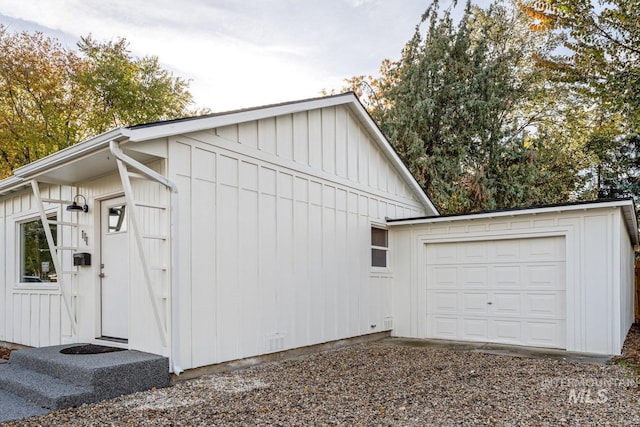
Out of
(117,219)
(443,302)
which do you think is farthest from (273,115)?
(443,302)

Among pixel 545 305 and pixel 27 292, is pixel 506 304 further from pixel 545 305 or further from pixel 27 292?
pixel 27 292

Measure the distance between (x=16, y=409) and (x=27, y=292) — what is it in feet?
13.4

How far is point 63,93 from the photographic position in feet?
52.2

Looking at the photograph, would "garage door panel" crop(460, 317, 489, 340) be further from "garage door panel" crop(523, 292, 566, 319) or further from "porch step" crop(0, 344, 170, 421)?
"porch step" crop(0, 344, 170, 421)

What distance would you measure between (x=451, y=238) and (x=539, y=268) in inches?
62.9

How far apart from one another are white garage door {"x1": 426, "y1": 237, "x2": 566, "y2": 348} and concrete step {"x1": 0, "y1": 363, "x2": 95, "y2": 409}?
6388mm

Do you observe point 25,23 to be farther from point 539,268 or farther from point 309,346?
point 539,268

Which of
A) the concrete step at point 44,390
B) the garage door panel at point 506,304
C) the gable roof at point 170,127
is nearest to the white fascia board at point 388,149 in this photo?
the gable roof at point 170,127

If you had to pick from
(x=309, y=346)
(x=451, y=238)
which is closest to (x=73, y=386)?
(x=309, y=346)

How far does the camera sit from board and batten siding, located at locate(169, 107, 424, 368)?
5.48 m

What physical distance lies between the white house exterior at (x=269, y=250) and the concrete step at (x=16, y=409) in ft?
3.96

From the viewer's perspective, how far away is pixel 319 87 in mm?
23438

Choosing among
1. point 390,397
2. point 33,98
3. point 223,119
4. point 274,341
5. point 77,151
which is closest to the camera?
point 390,397

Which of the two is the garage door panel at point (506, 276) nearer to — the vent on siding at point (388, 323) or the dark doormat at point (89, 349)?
the vent on siding at point (388, 323)
